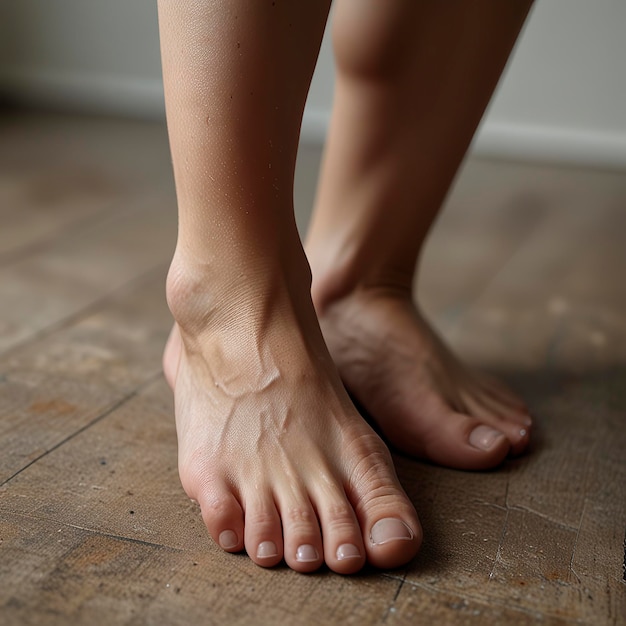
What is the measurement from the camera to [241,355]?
2.38 feet

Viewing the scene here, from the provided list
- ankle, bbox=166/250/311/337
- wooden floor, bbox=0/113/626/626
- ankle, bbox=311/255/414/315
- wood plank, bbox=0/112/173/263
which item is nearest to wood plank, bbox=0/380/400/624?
wooden floor, bbox=0/113/626/626

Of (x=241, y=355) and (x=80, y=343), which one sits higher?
(x=241, y=355)

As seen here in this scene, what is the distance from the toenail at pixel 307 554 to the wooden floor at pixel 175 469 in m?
0.01

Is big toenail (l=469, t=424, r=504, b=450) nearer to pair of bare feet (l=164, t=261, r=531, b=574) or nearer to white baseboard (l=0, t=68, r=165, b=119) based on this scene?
pair of bare feet (l=164, t=261, r=531, b=574)

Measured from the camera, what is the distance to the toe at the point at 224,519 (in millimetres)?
650

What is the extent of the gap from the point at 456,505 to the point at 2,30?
108 inches

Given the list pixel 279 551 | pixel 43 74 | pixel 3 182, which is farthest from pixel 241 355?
pixel 43 74

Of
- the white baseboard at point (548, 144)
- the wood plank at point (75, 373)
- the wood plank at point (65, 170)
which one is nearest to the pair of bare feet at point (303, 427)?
the wood plank at point (75, 373)

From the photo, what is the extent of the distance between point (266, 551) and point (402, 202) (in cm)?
41

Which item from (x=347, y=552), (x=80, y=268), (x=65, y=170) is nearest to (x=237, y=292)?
(x=347, y=552)

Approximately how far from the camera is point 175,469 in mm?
774

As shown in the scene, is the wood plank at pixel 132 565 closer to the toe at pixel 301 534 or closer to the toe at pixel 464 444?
the toe at pixel 301 534

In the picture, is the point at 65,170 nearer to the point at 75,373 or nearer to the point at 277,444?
the point at 75,373

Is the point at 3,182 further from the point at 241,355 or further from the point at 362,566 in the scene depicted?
the point at 362,566
